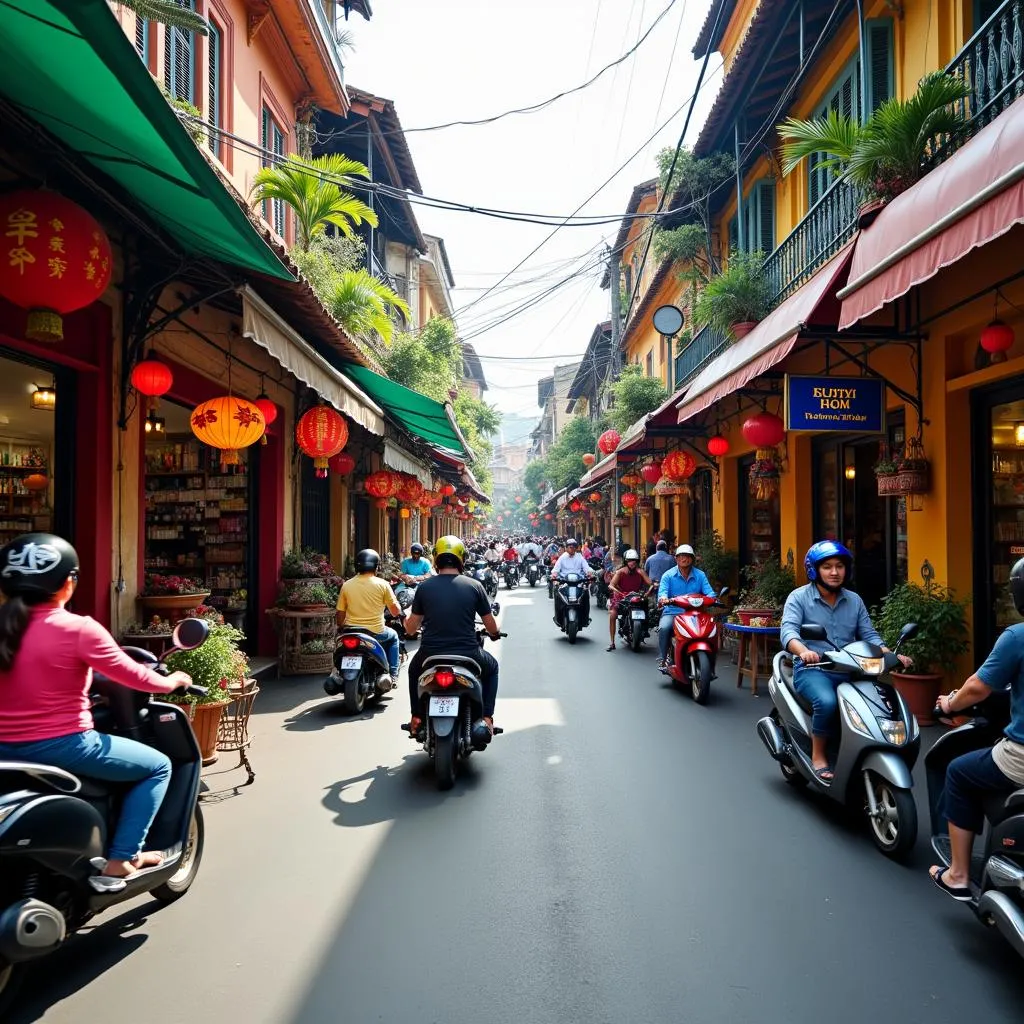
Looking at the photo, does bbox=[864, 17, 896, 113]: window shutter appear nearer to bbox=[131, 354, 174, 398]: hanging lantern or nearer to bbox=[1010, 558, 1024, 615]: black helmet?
bbox=[1010, 558, 1024, 615]: black helmet

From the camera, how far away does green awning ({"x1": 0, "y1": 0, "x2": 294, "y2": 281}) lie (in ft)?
10.2

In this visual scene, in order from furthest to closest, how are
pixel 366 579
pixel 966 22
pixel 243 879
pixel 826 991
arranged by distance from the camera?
pixel 366 579 < pixel 966 22 < pixel 243 879 < pixel 826 991

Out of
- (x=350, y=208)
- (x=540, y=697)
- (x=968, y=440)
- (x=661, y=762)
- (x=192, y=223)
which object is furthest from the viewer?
(x=350, y=208)

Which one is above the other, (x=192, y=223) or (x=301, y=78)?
(x=301, y=78)

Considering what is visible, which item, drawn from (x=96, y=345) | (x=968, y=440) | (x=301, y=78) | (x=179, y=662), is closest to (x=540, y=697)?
(x=179, y=662)

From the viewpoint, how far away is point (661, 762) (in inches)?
250

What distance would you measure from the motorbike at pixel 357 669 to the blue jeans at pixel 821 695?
4.65 metres

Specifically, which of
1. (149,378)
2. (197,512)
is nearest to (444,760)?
(149,378)

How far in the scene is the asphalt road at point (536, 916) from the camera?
3.00 m

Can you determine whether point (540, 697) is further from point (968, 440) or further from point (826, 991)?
point (826, 991)

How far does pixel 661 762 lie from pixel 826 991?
10.9 feet

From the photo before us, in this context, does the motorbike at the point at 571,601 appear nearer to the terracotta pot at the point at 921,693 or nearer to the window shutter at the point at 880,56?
the terracotta pot at the point at 921,693

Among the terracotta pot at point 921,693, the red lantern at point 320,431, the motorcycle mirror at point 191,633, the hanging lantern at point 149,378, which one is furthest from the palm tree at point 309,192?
the terracotta pot at point 921,693

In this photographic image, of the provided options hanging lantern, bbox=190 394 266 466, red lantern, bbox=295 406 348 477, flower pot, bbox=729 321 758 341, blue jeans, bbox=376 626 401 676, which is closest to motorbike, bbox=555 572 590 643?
flower pot, bbox=729 321 758 341
